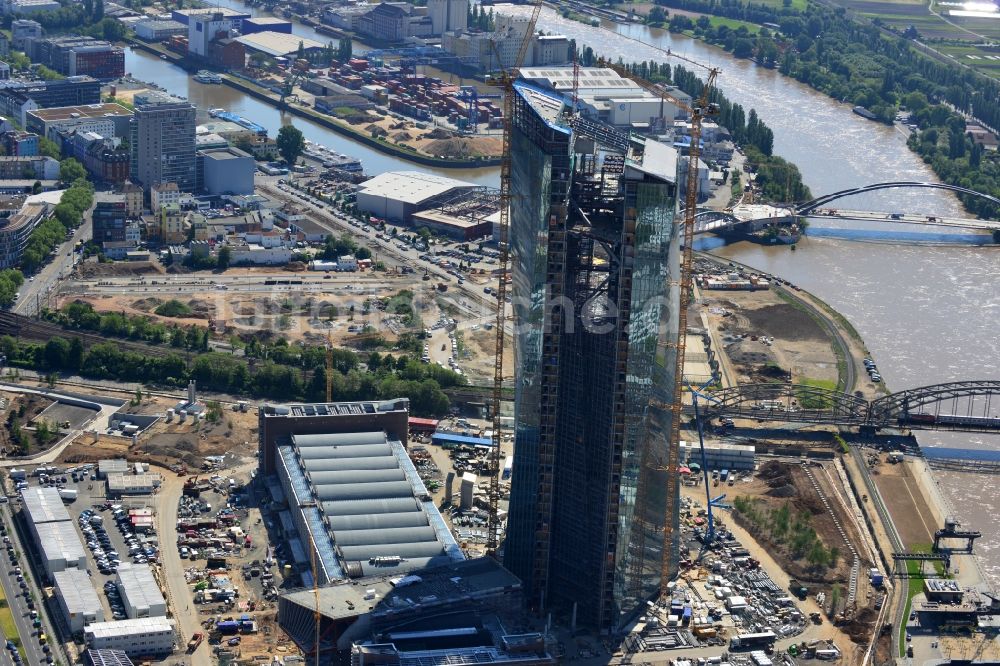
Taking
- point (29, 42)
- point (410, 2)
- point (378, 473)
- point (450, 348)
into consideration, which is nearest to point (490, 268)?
point (450, 348)

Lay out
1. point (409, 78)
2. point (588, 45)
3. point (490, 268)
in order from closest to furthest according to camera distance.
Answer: point (490, 268) → point (409, 78) → point (588, 45)

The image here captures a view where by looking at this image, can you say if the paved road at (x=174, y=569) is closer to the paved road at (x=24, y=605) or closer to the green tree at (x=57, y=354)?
the paved road at (x=24, y=605)

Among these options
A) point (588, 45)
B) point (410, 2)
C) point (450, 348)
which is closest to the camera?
point (450, 348)

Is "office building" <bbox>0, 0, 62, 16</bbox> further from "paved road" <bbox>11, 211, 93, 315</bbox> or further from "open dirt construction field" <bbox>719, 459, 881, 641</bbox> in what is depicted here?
"open dirt construction field" <bbox>719, 459, 881, 641</bbox>

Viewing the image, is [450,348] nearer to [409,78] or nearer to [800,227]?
[800,227]

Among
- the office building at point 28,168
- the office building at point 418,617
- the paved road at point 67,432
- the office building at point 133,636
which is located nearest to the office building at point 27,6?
the office building at point 28,168

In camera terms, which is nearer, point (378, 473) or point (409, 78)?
point (378, 473)

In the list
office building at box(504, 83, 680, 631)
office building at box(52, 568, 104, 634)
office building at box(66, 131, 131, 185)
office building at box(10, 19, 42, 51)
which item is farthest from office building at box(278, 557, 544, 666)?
office building at box(10, 19, 42, 51)

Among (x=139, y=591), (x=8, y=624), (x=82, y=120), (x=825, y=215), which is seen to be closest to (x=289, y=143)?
(x=82, y=120)
